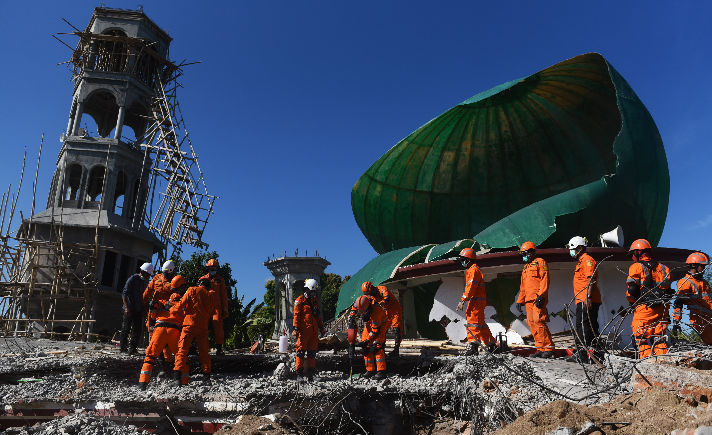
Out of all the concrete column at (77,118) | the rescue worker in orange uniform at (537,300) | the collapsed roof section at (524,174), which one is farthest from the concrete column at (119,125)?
the rescue worker in orange uniform at (537,300)

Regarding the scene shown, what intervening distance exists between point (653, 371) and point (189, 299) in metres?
5.46

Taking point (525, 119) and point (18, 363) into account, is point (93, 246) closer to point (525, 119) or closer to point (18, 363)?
point (18, 363)

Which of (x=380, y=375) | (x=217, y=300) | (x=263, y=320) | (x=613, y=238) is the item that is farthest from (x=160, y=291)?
(x=263, y=320)

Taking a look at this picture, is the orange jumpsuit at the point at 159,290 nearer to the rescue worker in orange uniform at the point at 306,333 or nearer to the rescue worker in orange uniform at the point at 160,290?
the rescue worker in orange uniform at the point at 160,290

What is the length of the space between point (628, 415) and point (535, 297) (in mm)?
Result: 3895

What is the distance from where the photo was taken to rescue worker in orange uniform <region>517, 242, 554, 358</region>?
6602 mm

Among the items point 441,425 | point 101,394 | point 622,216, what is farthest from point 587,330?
point 101,394

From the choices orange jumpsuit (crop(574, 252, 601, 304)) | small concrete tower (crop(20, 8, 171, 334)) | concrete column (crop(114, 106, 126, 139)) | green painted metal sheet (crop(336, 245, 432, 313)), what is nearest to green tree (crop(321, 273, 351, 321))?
small concrete tower (crop(20, 8, 171, 334))

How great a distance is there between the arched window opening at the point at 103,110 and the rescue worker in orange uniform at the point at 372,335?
27.0 m

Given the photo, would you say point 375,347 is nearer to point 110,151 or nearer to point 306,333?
point 306,333

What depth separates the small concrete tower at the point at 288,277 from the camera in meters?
25.4

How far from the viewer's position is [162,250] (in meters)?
27.5

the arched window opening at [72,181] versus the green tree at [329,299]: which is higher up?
the arched window opening at [72,181]

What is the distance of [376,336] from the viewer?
7195mm
